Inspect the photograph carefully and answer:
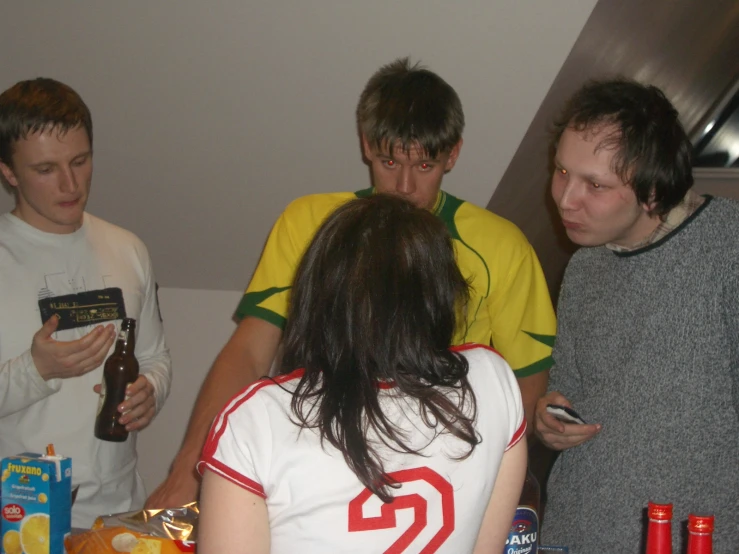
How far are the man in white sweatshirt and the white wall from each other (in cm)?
87

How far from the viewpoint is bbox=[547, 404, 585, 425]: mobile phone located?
4.54 feet

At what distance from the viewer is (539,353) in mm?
1612

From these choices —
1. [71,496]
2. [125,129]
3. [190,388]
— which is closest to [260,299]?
[71,496]

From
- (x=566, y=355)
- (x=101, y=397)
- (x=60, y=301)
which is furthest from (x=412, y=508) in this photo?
(x=60, y=301)

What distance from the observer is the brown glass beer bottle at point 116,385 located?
65.3 inches

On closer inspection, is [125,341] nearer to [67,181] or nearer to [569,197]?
[67,181]

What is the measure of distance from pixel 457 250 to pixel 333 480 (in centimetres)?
74

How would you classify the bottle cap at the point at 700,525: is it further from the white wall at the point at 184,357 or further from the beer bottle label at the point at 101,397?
the white wall at the point at 184,357

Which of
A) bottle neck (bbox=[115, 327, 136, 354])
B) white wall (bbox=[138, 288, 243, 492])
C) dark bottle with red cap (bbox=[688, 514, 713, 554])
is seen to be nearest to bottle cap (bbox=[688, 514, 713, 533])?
dark bottle with red cap (bbox=[688, 514, 713, 554])

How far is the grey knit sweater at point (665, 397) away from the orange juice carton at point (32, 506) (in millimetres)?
959

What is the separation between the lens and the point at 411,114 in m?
1.55

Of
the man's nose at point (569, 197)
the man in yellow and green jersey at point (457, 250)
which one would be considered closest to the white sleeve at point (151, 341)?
the man in yellow and green jersey at point (457, 250)

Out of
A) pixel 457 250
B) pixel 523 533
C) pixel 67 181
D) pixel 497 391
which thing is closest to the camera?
pixel 497 391

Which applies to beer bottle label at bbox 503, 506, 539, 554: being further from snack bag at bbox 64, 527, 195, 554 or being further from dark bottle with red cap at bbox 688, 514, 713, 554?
snack bag at bbox 64, 527, 195, 554
